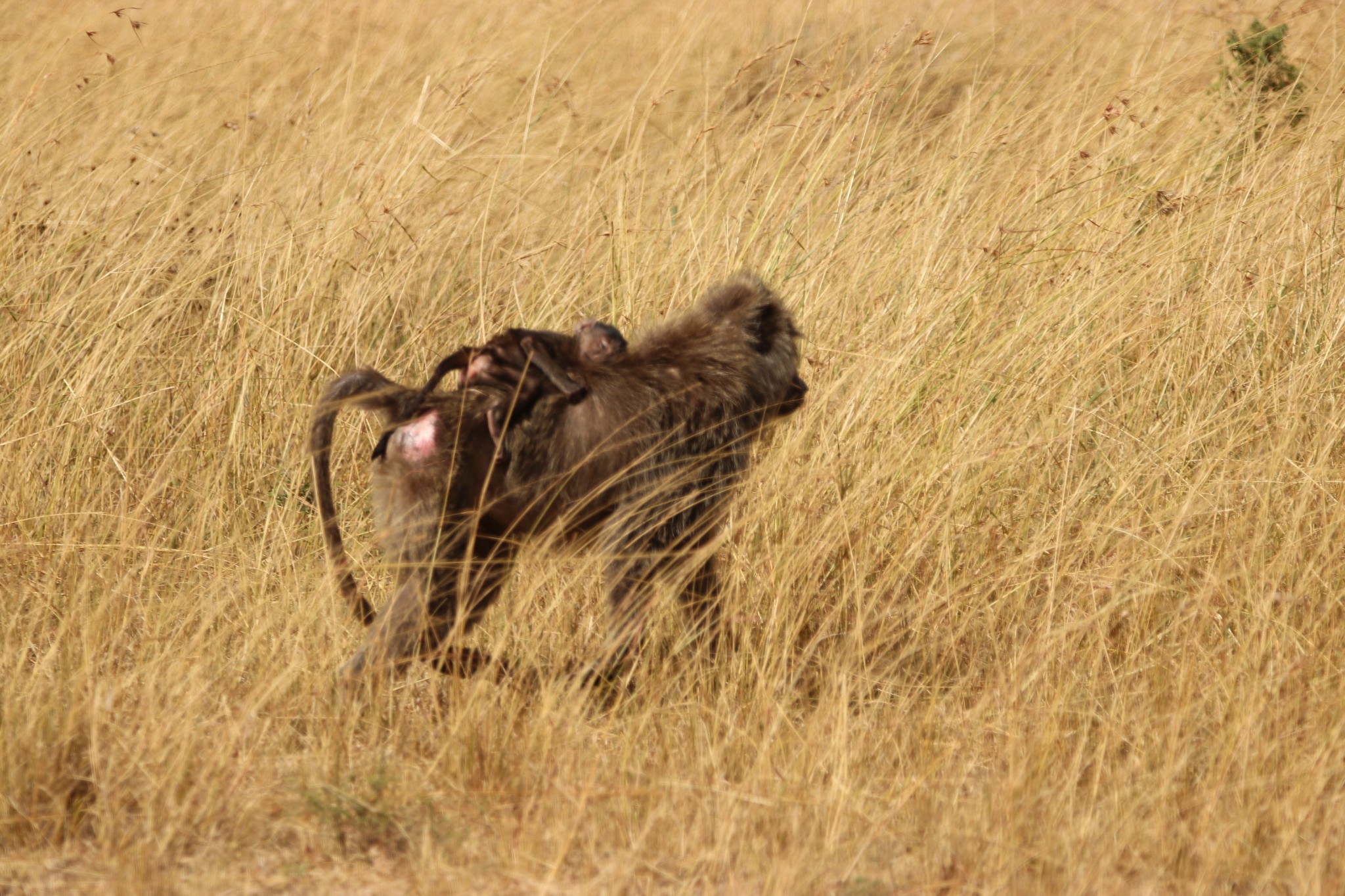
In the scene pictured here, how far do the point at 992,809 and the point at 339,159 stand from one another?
4097mm

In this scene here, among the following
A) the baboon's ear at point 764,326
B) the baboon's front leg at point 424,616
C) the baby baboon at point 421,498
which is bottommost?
the baboon's front leg at point 424,616

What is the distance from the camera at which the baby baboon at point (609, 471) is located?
3299 millimetres

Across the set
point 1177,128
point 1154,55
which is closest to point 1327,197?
point 1177,128

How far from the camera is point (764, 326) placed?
3.78 meters

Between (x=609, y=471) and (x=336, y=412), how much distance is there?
668mm

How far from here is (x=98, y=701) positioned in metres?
2.97

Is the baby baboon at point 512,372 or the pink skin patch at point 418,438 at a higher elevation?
the baby baboon at point 512,372

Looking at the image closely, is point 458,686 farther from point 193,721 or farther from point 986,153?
point 986,153

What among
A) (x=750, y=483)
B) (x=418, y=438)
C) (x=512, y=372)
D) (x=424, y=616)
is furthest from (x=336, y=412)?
(x=750, y=483)

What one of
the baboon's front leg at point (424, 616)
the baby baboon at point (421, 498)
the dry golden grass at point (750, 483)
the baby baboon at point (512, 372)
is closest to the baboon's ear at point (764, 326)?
the dry golden grass at point (750, 483)

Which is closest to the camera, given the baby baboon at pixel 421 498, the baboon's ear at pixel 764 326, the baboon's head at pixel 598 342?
the baby baboon at pixel 421 498

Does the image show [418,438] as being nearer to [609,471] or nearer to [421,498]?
[421,498]

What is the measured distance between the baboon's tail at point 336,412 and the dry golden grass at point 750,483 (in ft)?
0.68

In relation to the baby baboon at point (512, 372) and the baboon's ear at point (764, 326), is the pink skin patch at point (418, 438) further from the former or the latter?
the baboon's ear at point (764, 326)
